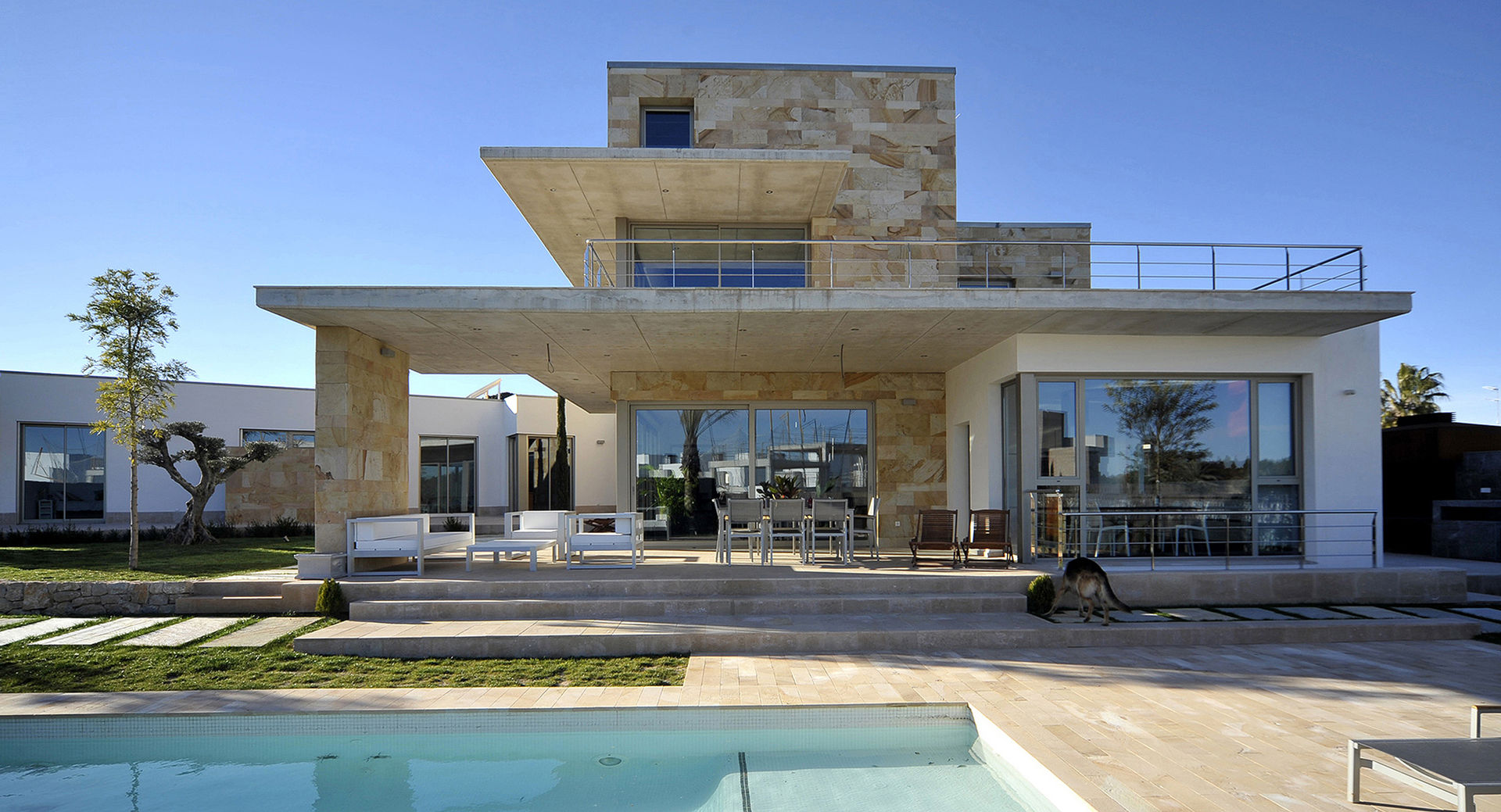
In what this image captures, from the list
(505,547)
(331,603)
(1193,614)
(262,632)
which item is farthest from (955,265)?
(262,632)

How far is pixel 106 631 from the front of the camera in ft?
25.8

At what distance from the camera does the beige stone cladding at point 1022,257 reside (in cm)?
1606

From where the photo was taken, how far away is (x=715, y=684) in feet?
19.0

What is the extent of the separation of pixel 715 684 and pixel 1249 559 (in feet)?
25.0

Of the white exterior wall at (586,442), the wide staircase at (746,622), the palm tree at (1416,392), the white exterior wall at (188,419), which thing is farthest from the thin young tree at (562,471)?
the palm tree at (1416,392)

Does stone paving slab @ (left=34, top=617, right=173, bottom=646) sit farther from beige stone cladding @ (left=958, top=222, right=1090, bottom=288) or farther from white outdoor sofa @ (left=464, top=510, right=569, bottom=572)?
beige stone cladding @ (left=958, top=222, right=1090, bottom=288)

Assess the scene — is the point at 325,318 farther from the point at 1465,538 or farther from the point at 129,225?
the point at 1465,538

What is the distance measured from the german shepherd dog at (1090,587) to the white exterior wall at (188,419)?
720 inches

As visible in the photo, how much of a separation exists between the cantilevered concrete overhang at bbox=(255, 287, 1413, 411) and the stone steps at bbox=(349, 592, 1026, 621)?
3025 mm

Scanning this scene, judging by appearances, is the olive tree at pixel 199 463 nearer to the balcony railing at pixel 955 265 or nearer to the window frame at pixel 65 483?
the window frame at pixel 65 483

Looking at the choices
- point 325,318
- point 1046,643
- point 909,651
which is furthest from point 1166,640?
point 325,318

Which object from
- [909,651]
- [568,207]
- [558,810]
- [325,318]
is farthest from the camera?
[568,207]

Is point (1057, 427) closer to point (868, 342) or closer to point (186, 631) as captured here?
point (868, 342)

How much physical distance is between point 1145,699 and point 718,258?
28.5 ft
